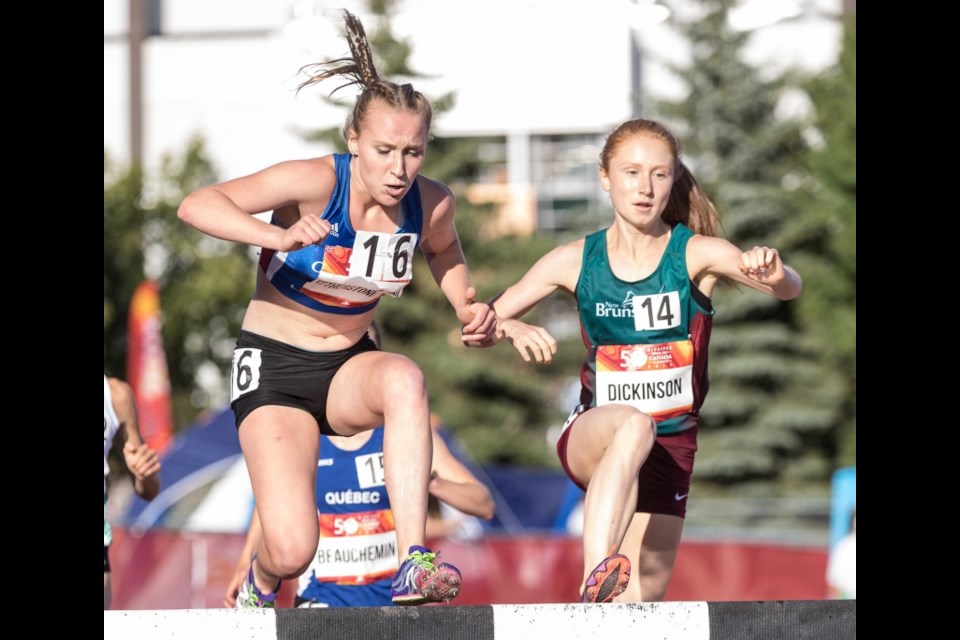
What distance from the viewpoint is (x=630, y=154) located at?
5270 mm

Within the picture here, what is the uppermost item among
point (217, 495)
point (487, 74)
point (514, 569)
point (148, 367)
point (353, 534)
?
point (487, 74)

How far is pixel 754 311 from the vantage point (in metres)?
26.7

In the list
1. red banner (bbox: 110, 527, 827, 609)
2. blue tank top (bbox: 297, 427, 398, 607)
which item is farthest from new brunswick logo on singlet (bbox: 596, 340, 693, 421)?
red banner (bbox: 110, 527, 827, 609)

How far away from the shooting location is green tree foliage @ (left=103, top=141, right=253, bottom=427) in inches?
1174

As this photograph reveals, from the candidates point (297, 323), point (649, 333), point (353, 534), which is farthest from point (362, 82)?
point (353, 534)

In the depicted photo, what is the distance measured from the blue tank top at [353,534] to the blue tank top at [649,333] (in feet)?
4.83

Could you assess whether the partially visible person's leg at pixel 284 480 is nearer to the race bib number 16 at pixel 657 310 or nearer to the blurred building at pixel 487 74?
the race bib number 16 at pixel 657 310

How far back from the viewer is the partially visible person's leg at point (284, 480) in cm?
489

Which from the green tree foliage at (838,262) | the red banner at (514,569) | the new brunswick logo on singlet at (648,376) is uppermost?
the green tree foliage at (838,262)

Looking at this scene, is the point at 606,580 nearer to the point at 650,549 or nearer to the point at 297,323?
the point at 650,549

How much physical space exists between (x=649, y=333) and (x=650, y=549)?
0.89m

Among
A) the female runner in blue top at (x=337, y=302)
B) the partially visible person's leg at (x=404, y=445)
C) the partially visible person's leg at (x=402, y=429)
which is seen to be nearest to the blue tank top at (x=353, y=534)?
the female runner in blue top at (x=337, y=302)

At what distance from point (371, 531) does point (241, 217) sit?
226 cm

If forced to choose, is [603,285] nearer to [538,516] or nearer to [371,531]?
[371,531]
